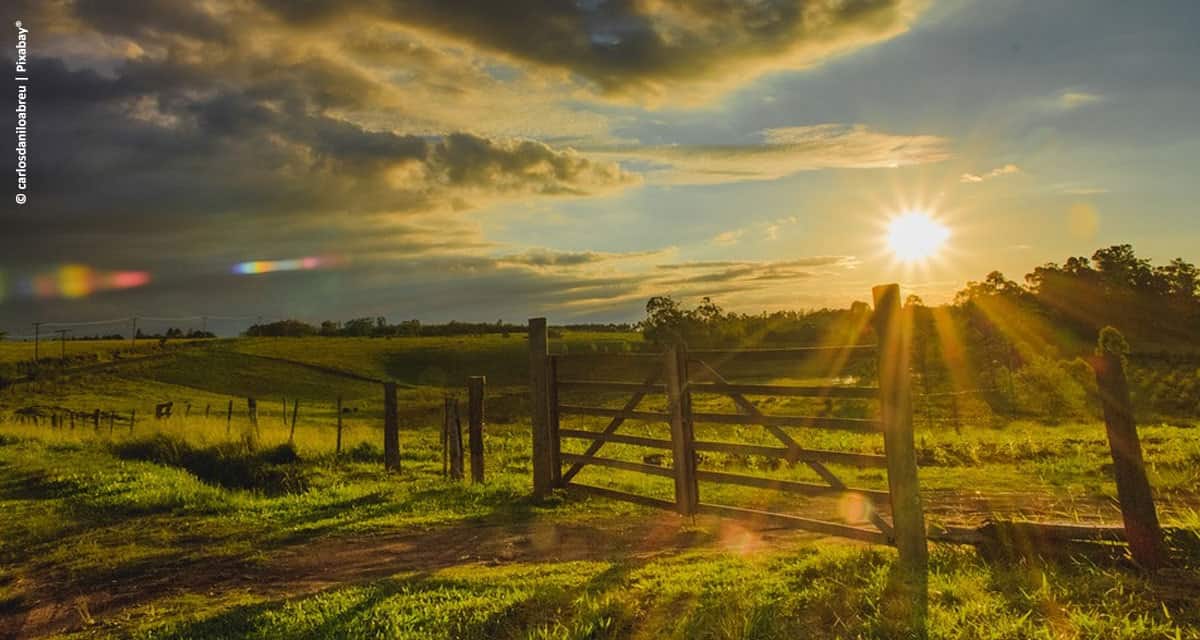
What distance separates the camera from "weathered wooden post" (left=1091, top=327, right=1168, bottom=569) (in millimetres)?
5711

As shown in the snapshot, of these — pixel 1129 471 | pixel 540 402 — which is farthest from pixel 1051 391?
pixel 1129 471

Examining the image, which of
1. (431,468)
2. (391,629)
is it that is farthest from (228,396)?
(391,629)

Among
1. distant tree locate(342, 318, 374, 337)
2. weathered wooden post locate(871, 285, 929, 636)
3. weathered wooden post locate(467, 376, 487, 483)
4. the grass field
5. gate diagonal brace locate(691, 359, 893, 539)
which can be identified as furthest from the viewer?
distant tree locate(342, 318, 374, 337)

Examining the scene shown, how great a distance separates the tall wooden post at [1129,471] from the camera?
5.71 m

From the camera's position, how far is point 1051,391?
36125 mm

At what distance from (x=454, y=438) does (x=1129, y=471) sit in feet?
36.7

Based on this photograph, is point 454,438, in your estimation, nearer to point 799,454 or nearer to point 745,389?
point 745,389

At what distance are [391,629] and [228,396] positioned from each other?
2384 inches

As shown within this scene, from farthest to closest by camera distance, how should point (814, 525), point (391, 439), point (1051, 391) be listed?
point (1051, 391)
point (391, 439)
point (814, 525)

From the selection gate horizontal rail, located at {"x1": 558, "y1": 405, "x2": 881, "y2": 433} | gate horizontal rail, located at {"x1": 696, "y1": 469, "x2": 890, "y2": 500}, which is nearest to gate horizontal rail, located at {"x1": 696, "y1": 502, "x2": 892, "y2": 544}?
gate horizontal rail, located at {"x1": 696, "y1": 469, "x2": 890, "y2": 500}

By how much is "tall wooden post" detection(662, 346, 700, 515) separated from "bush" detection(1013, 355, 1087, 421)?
A: 28.6 metres

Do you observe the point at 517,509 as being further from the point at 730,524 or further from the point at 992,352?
the point at 992,352

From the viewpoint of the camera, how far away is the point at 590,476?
14.8m

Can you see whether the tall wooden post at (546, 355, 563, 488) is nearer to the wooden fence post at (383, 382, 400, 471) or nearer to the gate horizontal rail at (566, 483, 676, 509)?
the gate horizontal rail at (566, 483, 676, 509)
